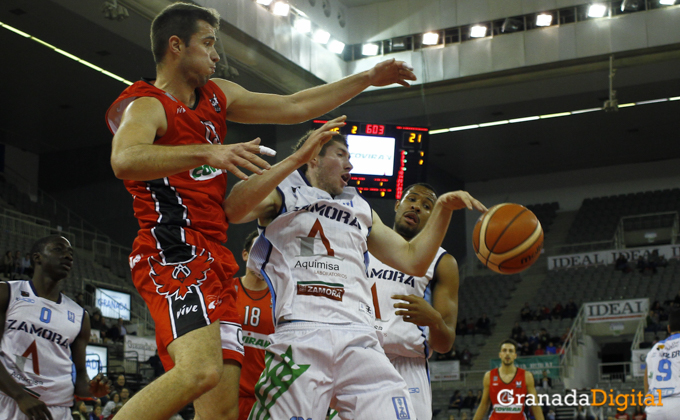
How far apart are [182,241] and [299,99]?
1.18m

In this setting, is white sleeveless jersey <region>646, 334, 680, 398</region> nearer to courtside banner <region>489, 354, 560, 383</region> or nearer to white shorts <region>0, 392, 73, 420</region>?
white shorts <region>0, 392, 73, 420</region>

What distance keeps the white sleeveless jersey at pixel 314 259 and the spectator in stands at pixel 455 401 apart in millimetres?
14416

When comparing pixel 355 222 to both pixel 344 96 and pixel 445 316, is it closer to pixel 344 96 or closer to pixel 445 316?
pixel 344 96

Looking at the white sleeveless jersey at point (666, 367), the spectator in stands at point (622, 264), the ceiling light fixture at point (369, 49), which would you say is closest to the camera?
the white sleeveless jersey at point (666, 367)

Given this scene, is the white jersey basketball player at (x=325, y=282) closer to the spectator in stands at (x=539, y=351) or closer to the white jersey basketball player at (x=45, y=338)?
the white jersey basketball player at (x=45, y=338)

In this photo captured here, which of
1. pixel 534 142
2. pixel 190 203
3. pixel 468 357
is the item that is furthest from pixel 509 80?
pixel 190 203

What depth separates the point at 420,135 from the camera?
1296 centimetres

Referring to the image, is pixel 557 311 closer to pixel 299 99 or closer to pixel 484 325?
pixel 484 325

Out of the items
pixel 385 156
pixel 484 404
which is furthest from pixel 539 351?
pixel 484 404

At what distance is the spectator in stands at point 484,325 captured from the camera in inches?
915

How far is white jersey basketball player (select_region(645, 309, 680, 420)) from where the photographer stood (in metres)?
7.54

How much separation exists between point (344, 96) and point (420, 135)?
9202 millimetres

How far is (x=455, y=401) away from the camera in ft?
57.3

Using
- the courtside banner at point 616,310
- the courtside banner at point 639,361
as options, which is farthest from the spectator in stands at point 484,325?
the courtside banner at point 639,361
